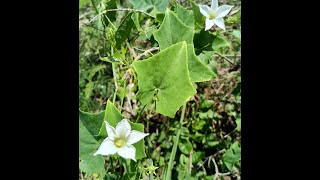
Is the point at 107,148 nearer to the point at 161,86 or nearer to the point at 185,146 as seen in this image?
the point at 161,86

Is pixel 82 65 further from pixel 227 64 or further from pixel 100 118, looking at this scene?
pixel 100 118

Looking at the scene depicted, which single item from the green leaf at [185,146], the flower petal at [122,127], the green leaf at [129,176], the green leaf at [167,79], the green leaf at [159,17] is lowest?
the green leaf at [129,176]

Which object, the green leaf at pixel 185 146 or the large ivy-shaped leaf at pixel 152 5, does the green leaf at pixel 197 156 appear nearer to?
the green leaf at pixel 185 146

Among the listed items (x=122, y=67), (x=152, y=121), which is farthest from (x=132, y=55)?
(x=152, y=121)

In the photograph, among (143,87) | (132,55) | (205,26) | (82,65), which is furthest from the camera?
(82,65)

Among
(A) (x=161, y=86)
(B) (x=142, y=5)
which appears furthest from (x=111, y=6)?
(A) (x=161, y=86)

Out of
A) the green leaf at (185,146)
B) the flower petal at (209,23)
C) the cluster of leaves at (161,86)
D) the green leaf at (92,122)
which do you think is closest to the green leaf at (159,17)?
the cluster of leaves at (161,86)
